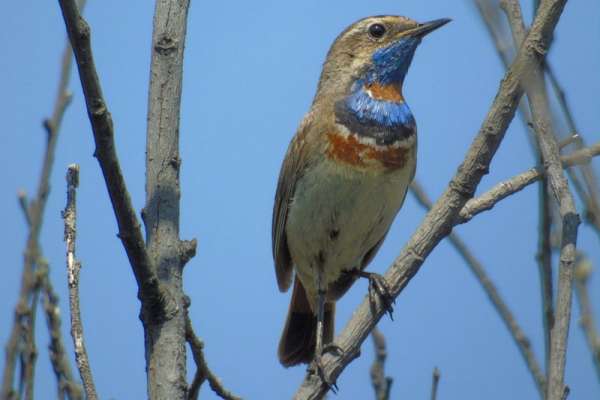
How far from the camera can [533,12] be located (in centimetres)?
414

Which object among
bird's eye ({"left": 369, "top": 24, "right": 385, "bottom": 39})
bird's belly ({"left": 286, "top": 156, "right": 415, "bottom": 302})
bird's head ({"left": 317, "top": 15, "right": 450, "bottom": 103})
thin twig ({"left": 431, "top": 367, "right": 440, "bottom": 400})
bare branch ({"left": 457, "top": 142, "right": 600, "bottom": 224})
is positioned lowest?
thin twig ({"left": 431, "top": 367, "right": 440, "bottom": 400})

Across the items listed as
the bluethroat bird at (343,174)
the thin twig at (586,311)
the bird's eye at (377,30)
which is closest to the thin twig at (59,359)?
the bluethroat bird at (343,174)

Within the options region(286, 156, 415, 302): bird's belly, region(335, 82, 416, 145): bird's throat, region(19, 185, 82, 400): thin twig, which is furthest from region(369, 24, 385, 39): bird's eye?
region(19, 185, 82, 400): thin twig

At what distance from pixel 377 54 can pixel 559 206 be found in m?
2.83

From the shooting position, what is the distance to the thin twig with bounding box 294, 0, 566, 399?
12.2ft

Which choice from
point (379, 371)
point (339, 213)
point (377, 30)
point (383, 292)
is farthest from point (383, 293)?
point (377, 30)

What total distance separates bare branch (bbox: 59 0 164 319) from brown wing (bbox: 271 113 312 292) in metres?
2.55

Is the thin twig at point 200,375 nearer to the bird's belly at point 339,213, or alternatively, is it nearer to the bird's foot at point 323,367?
the bird's foot at point 323,367

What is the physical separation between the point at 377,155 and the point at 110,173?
2.73 metres

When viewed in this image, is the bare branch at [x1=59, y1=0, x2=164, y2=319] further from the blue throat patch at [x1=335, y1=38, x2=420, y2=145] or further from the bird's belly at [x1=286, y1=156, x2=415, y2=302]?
the blue throat patch at [x1=335, y1=38, x2=420, y2=145]

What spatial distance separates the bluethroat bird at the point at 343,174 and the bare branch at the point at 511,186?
30.4 inches

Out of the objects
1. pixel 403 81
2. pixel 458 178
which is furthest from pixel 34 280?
pixel 403 81

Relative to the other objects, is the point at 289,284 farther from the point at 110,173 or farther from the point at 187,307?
the point at 110,173

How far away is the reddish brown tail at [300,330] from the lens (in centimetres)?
636
